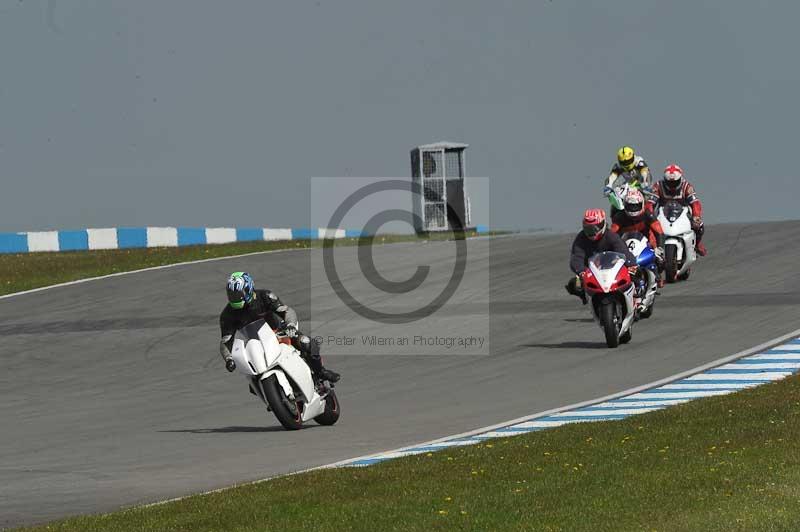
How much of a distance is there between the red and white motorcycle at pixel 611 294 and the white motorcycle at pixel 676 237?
5643mm

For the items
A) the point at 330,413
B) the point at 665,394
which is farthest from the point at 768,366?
the point at 330,413

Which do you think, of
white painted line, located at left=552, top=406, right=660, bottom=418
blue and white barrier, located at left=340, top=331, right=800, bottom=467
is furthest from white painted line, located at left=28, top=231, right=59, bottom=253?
white painted line, located at left=552, top=406, right=660, bottom=418

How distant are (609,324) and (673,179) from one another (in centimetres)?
713

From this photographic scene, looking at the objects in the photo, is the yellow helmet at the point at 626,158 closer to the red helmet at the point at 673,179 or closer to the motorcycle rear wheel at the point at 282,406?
the red helmet at the point at 673,179

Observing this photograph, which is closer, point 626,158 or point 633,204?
point 633,204

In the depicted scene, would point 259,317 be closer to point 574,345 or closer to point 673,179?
point 574,345

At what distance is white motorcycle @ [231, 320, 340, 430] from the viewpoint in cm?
1282

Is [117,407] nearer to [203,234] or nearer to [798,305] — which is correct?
[798,305]

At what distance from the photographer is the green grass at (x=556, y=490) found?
7.55 metres

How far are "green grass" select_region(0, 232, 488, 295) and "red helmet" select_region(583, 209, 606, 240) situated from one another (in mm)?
13068

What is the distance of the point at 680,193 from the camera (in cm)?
2400

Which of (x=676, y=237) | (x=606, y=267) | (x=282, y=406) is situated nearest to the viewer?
(x=282, y=406)

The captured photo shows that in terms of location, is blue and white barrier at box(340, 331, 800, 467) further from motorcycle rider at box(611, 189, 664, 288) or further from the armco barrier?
the armco barrier

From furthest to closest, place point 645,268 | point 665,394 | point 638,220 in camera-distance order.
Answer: point 638,220
point 645,268
point 665,394
